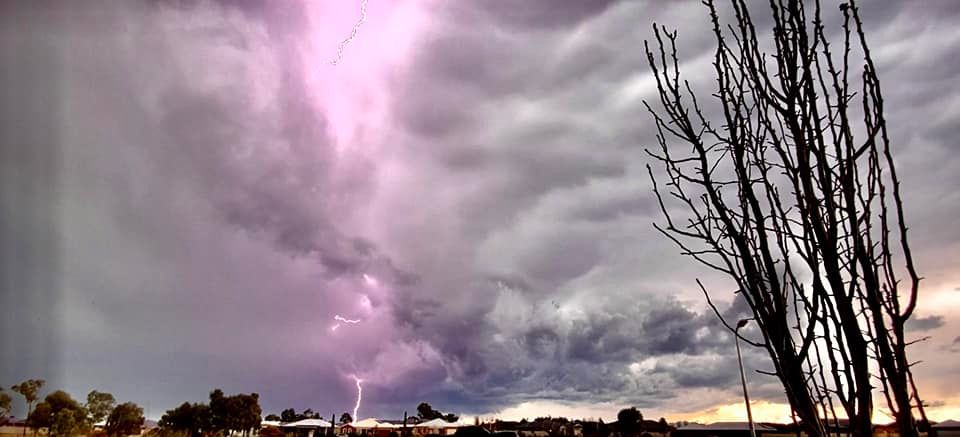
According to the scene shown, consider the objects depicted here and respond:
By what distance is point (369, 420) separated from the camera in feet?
110

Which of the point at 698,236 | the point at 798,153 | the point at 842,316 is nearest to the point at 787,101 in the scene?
the point at 798,153

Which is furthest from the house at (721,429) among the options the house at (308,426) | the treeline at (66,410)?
the treeline at (66,410)

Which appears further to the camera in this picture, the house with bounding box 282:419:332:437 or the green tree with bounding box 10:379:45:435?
the house with bounding box 282:419:332:437

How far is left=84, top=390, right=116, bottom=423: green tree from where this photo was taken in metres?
33.7

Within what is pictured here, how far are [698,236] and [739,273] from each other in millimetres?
191

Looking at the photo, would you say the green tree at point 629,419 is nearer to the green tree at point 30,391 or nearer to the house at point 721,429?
the house at point 721,429

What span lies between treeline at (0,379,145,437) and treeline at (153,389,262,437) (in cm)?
257

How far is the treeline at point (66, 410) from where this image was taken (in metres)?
25.6

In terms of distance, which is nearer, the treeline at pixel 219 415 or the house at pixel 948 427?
the house at pixel 948 427

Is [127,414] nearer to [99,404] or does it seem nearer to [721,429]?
[99,404]

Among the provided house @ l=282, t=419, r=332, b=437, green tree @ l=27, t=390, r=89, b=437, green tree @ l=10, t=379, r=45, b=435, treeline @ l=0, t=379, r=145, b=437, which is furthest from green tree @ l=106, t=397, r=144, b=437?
house @ l=282, t=419, r=332, b=437

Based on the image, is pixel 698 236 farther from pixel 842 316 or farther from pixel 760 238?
pixel 842 316

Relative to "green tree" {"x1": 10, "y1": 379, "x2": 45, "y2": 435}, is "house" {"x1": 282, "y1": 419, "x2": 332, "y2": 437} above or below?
below

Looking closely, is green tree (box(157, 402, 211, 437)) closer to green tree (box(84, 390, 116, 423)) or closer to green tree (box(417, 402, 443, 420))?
green tree (box(84, 390, 116, 423))
